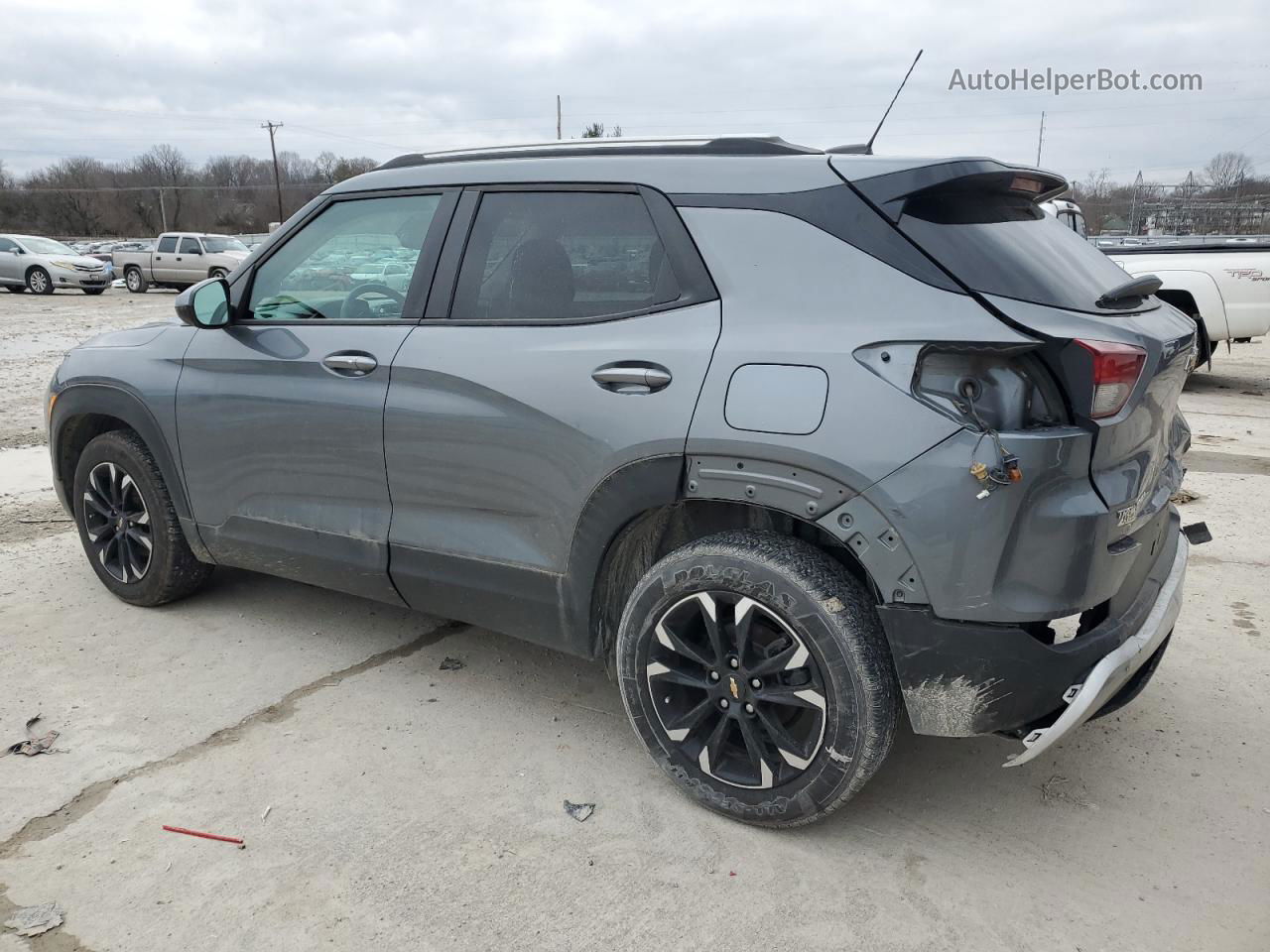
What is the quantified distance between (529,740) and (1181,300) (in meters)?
9.97

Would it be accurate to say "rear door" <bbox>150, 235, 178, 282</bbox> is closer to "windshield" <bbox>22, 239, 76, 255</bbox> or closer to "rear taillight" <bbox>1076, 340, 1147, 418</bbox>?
"windshield" <bbox>22, 239, 76, 255</bbox>

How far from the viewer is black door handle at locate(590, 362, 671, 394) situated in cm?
268

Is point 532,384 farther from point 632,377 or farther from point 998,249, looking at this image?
point 998,249

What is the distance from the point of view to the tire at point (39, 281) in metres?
24.3

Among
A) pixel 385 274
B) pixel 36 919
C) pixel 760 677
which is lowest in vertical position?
pixel 36 919

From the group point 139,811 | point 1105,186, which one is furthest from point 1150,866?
point 1105,186

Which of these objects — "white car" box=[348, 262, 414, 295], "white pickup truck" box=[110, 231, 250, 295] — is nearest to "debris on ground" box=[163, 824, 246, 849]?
"white car" box=[348, 262, 414, 295]

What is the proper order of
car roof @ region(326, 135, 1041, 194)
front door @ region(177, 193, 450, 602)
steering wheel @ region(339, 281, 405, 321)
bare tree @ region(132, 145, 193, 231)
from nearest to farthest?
car roof @ region(326, 135, 1041, 194) → front door @ region(177, 193, 450, 602) → steering wheel @ region(339, 281, 405, 321) → bare tree @ region(132, 145, 193, 231)

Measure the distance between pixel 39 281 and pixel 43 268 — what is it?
389 mm

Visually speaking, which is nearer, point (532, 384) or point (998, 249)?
point (998, 249)

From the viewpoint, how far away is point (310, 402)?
3.44m

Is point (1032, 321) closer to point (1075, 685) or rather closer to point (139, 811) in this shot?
point (1075, 685)

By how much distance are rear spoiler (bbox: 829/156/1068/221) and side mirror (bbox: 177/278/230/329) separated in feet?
7.72

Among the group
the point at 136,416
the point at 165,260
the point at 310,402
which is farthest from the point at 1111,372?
the point at 165,260
